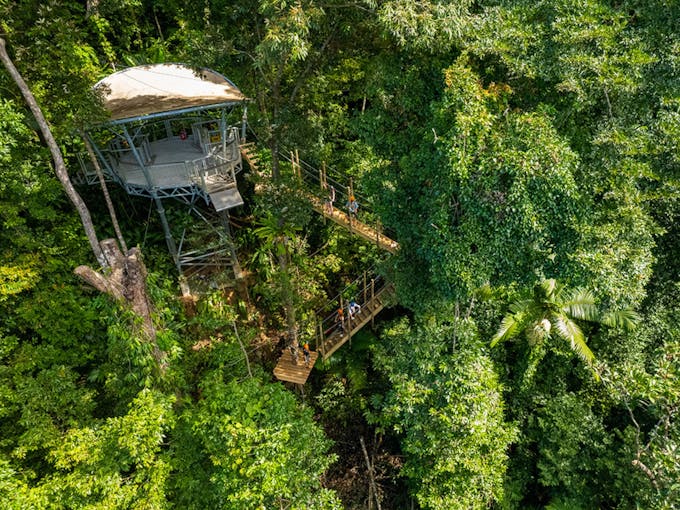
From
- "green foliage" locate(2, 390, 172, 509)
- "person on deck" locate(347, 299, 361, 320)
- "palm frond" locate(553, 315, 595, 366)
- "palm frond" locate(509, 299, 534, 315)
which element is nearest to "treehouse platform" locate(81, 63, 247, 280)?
"person on deck" locate(347, 299, 361, 320)

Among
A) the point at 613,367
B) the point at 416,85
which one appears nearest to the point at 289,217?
the point at 416,85

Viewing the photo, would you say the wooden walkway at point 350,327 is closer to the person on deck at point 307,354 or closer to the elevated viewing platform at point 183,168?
the person on deck at point 307,354

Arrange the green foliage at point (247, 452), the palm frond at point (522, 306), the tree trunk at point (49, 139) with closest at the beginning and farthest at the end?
the tree trunk at point (49, 139) < the green foliage at point (247, 452) < the palm frond at point (522, 306)

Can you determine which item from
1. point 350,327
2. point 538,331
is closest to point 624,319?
point 538,331

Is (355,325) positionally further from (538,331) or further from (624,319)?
(624,319)

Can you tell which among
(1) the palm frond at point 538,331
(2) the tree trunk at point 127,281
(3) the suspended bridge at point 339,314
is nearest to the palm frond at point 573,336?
(1) the palm frond at point 538,331

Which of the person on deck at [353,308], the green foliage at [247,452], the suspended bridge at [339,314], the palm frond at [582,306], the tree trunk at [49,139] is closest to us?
the tree trunk at [49,139]

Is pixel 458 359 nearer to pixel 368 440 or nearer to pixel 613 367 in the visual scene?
pixel 613 367
